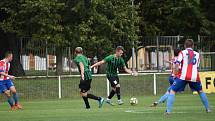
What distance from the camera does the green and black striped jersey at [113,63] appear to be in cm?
2431

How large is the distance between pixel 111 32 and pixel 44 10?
17.0 feet

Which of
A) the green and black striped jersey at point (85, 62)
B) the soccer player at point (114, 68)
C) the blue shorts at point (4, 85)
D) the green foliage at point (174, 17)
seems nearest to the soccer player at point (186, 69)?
the green and black striped jersey at point (85, 62)

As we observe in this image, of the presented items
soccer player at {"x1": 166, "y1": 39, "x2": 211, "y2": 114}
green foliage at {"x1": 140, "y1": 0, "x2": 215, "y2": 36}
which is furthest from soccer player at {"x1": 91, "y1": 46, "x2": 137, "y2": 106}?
green foliage at {"x1": 140, "y1": 0, "x2": 215, "y2": 36}

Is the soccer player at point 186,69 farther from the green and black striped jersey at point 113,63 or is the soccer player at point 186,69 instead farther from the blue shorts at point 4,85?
the blue shorts at point 4,85

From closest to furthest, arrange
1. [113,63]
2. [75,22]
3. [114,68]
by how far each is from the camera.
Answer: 1. [113,63]
2. [114,68]
3. [75,22]

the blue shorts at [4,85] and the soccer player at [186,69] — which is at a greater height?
the soccer player at [186,69]

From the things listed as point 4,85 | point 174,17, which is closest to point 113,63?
point 4,85

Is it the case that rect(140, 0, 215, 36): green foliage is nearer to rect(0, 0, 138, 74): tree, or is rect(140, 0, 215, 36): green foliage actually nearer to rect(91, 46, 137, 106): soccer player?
rect(0, 0, 138, 74): tree

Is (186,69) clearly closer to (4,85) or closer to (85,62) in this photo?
(85,62)

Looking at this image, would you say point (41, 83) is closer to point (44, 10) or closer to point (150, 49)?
point (44, 10)

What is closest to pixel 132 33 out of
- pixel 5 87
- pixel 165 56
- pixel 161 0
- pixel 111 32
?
pixel 111 32

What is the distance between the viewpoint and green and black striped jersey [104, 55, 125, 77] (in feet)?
79.8

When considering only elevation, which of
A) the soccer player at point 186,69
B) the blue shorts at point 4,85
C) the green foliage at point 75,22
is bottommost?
the blue shorts at point 4,85

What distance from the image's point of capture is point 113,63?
24422 mm
